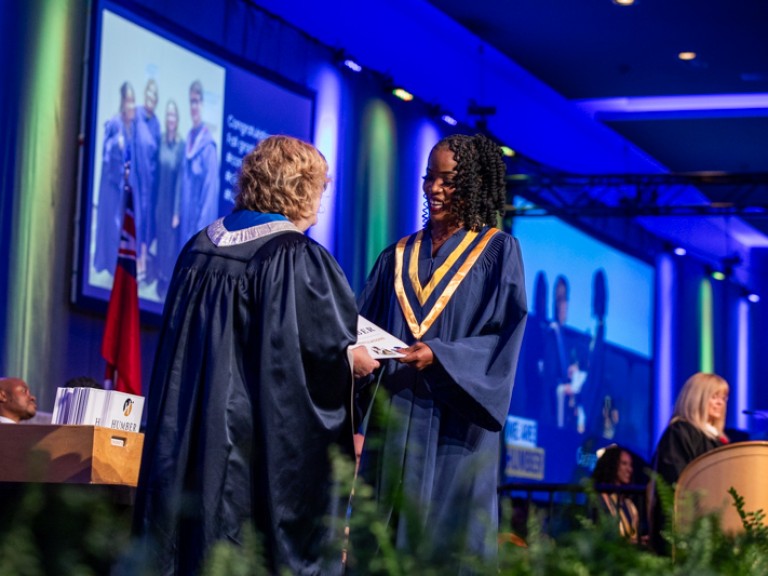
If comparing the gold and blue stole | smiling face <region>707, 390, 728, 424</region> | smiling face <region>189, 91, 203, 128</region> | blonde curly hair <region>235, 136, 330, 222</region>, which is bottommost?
smiling face <region>707, 390, 728, 424</region>

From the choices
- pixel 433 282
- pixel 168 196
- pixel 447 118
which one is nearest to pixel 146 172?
pixel 168 196

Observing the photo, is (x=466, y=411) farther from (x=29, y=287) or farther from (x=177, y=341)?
(x=29, y=287)

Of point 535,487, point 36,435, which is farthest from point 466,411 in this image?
point 535,487

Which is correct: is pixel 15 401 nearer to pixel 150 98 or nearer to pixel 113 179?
pixel 113 179

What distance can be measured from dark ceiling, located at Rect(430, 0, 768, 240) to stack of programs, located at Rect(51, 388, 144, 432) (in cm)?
905

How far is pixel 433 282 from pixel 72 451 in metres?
1.09

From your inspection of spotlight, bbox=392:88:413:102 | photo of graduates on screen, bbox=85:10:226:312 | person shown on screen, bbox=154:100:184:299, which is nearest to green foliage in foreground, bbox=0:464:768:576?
photo of graduates on screen, bbox=85:10:226:312

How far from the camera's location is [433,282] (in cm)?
354

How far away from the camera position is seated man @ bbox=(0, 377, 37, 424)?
5957mm

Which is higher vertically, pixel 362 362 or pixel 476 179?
pixel 476 179

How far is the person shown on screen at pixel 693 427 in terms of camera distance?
654 centimetres

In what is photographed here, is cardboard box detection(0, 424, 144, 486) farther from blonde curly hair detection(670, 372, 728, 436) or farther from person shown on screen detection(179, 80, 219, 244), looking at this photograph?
person shown on screen detection(179, 80, 219, 244)

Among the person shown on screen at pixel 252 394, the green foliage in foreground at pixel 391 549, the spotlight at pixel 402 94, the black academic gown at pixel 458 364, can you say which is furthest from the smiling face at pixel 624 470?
the green foliage in foreground at pixel 391 549

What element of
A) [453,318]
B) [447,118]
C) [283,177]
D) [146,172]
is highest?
[447,118]
